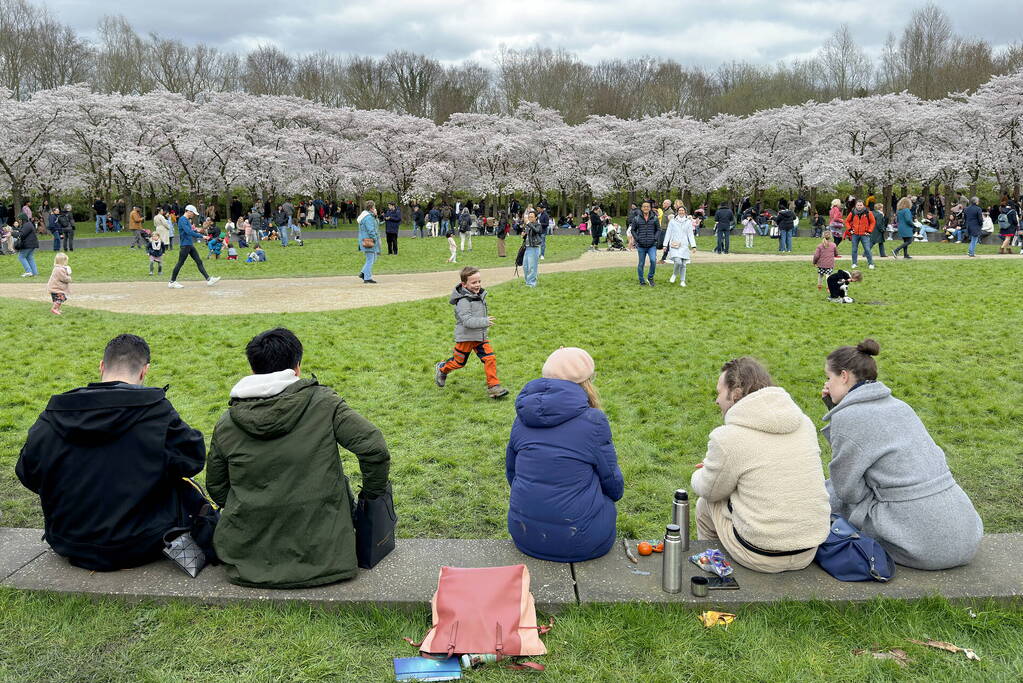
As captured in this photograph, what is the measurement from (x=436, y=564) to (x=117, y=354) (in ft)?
6.47

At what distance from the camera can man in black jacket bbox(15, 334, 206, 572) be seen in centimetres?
367

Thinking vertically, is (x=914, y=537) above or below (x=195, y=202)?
below

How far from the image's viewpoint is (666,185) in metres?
47.4

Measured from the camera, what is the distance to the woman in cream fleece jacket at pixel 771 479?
3.66m

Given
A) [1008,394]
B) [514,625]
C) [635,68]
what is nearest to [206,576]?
[514,625]

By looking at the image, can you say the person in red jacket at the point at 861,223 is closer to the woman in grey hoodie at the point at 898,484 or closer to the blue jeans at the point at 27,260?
the woman in grey hoodie at the point at 898,484

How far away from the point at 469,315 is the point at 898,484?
5.02 metres

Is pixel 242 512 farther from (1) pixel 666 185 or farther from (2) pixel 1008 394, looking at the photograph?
(1) pixel 666 185

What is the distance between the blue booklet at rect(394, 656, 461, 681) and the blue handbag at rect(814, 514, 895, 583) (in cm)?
195

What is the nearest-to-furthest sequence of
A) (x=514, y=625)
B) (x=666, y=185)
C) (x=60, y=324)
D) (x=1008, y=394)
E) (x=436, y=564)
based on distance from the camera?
(x=514, y=625), (x=436, y=564), (x=1008, y=394), (x=60, y=324), (x=666, y=185)

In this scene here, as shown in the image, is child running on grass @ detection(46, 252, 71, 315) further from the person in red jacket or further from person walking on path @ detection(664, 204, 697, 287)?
the person in red jacket

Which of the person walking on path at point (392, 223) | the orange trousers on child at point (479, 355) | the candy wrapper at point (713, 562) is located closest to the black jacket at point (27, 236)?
the person walking on path at point (392, 223)

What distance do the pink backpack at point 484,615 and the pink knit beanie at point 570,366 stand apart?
1098 millimetres

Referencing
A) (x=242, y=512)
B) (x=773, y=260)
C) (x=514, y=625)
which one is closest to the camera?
(x=514, y=625)
